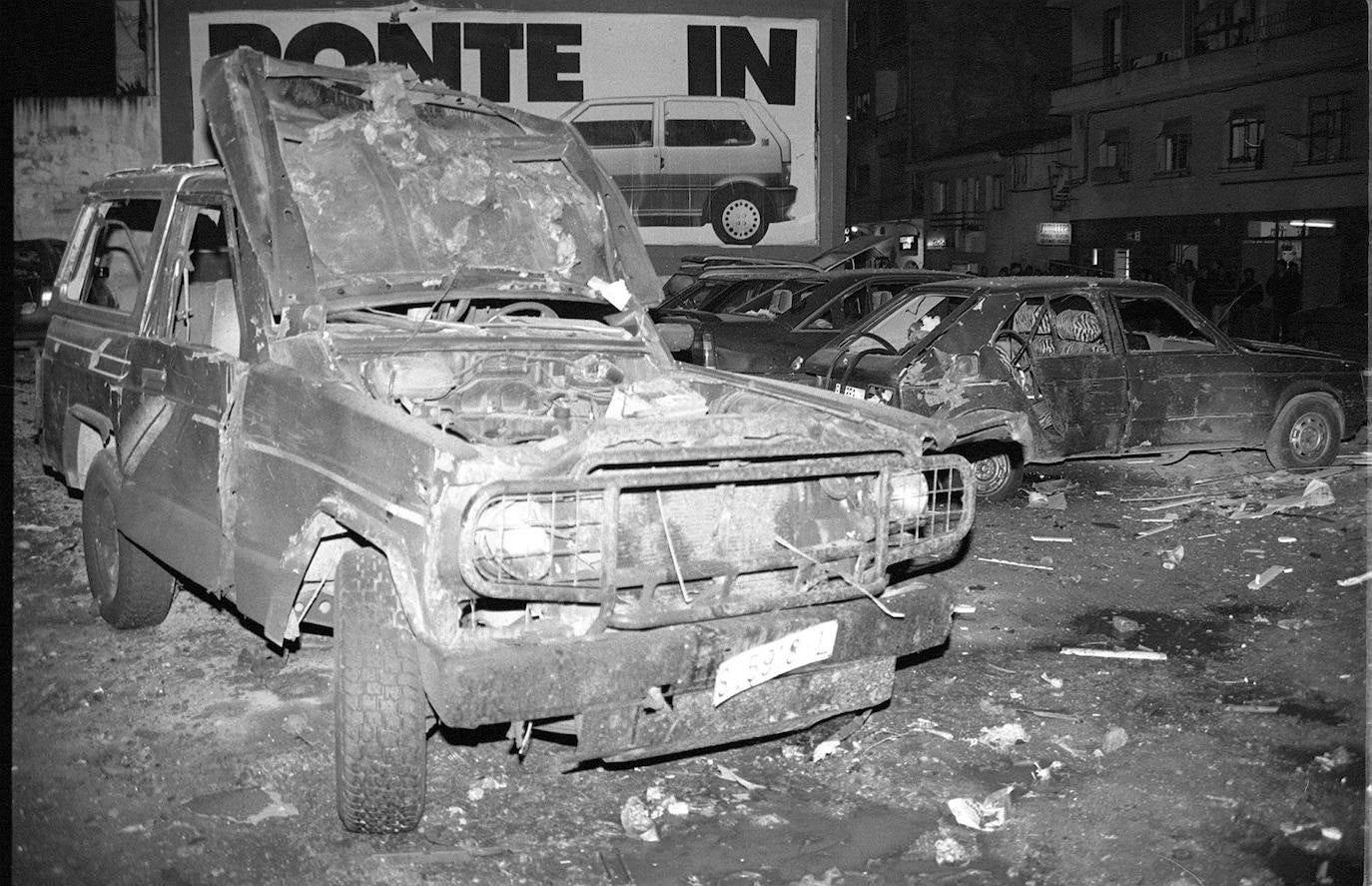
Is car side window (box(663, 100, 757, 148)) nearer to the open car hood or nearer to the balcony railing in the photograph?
the open car hood

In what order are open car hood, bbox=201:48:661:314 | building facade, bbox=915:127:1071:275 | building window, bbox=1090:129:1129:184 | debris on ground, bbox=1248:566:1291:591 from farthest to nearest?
building facade, bbox=915:127:1071:275 → building window, bbox=1090:129:1129:184 → debris on ground, bbox=1248:566:1291:591 → open car hood, bbox=201:48:661:314

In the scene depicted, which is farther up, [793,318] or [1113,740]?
[793,318]

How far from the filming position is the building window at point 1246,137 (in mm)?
26855

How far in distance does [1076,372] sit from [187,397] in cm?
611

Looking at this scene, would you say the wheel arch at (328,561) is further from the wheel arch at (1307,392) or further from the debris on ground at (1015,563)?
the wheel arch at (1307,392)

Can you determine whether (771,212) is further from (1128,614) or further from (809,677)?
(809,677)

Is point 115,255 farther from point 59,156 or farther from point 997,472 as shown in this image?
point 59,156

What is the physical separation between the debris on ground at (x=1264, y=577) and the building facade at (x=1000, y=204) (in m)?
25.6

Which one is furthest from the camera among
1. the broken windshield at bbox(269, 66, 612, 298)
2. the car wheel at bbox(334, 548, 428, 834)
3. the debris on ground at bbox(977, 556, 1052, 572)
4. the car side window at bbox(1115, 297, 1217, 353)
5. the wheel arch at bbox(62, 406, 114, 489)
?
the car side window at bbox(1115, 297, 1217, 353)

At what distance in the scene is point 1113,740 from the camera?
14.5 feet

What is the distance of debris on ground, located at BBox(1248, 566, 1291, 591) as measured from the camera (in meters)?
6.61

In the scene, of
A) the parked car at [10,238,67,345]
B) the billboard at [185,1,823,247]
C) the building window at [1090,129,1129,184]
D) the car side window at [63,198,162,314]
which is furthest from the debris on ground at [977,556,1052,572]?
the building window at [1090,129,1129,184]

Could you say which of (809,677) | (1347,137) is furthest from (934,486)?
(1347,137)

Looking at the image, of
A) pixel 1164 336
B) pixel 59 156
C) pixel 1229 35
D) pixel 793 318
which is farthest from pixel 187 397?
pixel 1229 35
